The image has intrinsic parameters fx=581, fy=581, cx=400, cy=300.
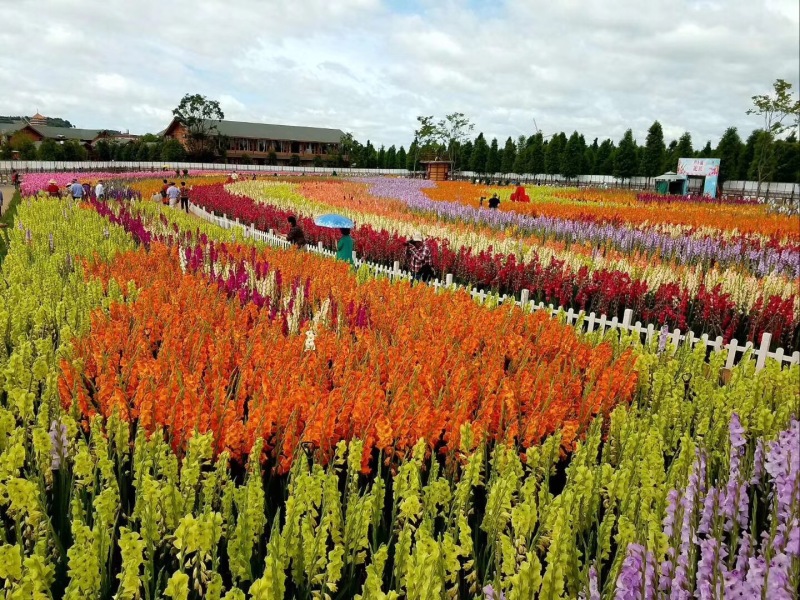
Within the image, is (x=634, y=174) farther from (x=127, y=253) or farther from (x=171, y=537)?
(x=171, y=537)

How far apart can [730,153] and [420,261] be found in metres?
57.5

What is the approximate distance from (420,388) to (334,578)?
6.54ft


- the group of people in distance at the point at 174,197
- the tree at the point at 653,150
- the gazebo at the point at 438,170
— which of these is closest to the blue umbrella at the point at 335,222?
the group of people in distance at the point at 174,197

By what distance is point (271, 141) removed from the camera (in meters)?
80.0

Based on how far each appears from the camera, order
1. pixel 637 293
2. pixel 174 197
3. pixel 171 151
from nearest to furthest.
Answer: pixel 637 293
pixel 174 197
pixel 171 151

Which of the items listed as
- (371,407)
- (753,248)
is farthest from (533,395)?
(753,248)

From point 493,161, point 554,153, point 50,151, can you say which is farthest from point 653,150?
point 50,151

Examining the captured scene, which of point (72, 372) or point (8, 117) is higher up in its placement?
point (8, 117)

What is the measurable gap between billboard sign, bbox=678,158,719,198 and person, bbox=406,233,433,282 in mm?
37306

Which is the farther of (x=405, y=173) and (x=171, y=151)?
(x=405, y=173)

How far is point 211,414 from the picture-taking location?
3463 mm

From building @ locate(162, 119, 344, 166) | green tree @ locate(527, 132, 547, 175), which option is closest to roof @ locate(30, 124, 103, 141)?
building @ locate(162, 119, 344, 166)

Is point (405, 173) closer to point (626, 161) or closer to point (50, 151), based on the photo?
point (626, 161)

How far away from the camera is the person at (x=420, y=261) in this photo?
11086 millimetres
